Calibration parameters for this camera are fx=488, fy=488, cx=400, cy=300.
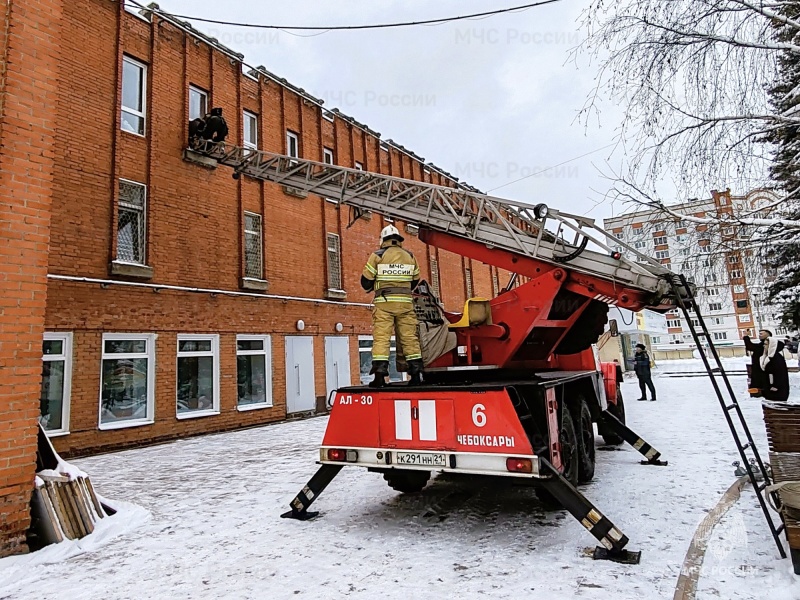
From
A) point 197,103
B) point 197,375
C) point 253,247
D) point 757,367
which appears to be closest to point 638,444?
point 757,367

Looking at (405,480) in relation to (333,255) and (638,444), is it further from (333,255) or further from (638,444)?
(333,255)

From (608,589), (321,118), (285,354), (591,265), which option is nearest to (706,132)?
(591,265)

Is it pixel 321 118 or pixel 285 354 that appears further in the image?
pixel 321 118

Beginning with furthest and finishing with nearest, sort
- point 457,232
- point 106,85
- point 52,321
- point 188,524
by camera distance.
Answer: point 106,85 → point 52,321 → point 457,232 → point 188,524

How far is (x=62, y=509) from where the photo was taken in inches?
182

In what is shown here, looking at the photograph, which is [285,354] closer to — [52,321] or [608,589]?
[52,321]

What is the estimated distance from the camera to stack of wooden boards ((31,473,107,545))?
448cm

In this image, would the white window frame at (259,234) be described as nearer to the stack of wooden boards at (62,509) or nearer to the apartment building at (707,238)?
the stack of wooden boards at (62,509)

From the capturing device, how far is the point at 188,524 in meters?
5.16

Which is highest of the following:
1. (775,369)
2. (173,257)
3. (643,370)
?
(173,257)

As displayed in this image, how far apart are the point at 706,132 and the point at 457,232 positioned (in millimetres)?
3094

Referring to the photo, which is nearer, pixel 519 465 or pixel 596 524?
pixel 596 524

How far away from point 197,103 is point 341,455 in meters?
11.8

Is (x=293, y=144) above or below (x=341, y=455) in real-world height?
above
